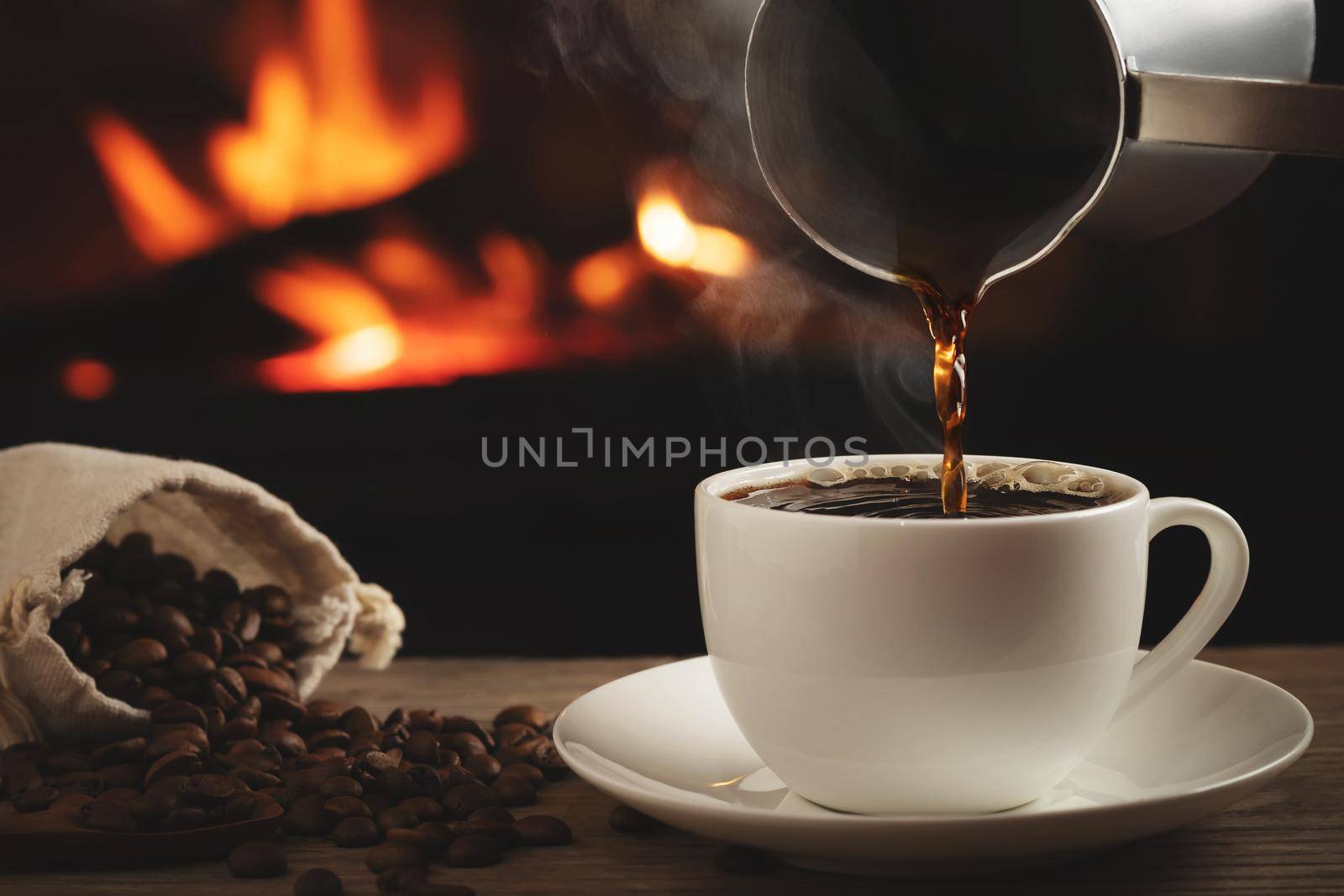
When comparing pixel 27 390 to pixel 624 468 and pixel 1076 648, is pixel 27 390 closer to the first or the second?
pixel 624 468

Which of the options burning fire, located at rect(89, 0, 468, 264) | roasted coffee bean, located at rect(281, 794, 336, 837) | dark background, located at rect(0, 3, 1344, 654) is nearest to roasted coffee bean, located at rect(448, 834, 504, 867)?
roasted coffee bean, located at rect(281, 794, 336, 837)

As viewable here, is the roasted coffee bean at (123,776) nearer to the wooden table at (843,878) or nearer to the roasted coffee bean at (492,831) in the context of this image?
the wooden table at (843,878)

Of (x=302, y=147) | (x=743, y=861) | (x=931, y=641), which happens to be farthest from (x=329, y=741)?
(x=302, y=147)

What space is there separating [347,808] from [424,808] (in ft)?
0.19

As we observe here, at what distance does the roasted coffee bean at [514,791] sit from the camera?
3.45ft

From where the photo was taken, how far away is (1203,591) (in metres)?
0.95

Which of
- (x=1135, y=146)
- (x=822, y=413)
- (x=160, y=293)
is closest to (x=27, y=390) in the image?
(x=160, y=293)

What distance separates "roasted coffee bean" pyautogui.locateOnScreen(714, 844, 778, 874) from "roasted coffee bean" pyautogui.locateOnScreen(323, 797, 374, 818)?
0.28 meters

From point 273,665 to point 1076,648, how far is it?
80cm

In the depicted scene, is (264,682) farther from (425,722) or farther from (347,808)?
(347,808)

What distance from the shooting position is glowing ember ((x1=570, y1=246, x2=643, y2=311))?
169 centimetres

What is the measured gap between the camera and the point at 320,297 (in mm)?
1725

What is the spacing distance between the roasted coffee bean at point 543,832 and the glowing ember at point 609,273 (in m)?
0.85

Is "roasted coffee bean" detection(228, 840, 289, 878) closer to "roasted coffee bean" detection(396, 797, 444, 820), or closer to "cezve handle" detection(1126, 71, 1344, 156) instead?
"roasted coffee bean" detection(396, 797, 444, 820)
